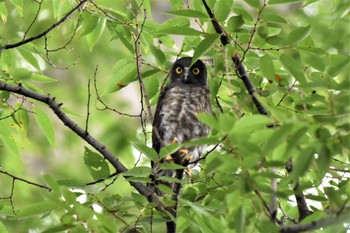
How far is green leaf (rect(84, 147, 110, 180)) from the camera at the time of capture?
113 inches

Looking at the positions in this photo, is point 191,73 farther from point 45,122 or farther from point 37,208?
point 37,208

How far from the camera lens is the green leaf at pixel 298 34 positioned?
2770 millimetres

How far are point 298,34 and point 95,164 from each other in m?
0.98

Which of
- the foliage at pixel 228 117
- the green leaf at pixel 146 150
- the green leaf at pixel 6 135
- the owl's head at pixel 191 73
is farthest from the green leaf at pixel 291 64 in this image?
the owl's head at pixel 191 73

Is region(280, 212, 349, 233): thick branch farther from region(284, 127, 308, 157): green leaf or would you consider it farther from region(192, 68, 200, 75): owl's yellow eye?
region(192, 68, 200, 75): owl's yellow eye

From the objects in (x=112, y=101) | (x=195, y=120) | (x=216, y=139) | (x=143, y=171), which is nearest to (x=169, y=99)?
(x=195, y=120)

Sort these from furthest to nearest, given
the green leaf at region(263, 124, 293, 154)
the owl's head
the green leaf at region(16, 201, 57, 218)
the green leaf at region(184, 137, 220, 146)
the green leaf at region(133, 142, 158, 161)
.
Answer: the owl's head
the green leaf at region(133, 142, 158, 161)
the green leaf at region(16, 201, 57, 218)
the green leaf at region(184, 137, 220, 146)
the green leaf at region(263, 124, 293, 154)

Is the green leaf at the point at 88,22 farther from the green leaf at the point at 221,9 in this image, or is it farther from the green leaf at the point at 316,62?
the green leaf at the point at 316,62

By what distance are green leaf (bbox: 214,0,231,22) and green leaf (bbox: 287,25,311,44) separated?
27 centimetres

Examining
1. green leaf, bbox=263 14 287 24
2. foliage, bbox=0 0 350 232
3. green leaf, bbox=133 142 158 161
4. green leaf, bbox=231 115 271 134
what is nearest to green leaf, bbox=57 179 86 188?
foliage, bbox=0 0 350 232

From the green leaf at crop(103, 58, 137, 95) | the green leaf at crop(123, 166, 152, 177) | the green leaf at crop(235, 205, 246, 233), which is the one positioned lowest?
the green leaf at crop(235, 205, 246, 233)

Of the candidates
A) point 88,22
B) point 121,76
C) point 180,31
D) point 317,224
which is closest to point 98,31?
point 88,22

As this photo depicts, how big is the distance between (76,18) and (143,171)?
1247 mm

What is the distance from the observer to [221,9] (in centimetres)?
282
